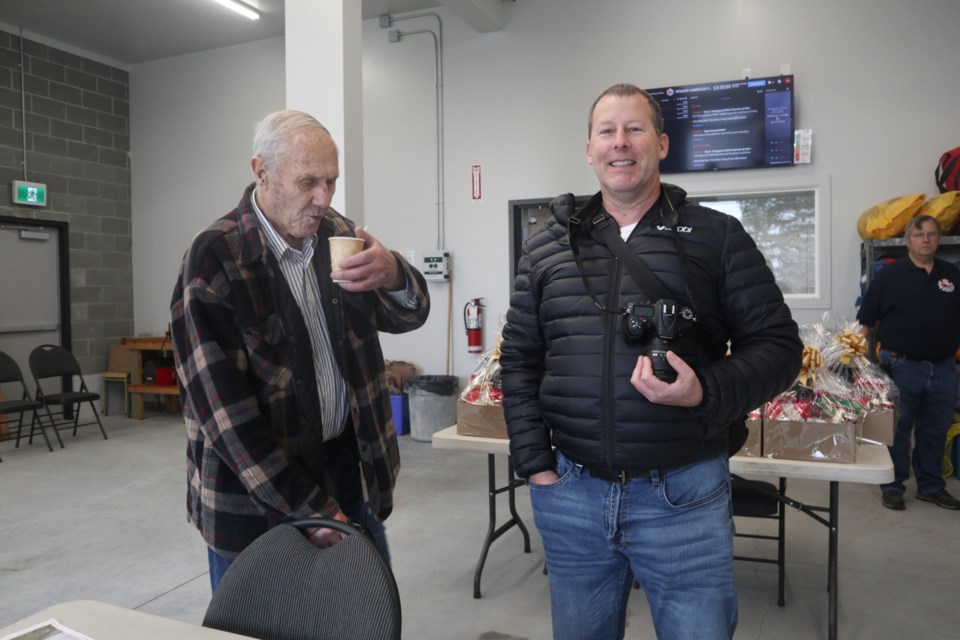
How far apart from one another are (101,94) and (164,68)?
0.75m

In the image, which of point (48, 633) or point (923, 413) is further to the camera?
point (923, 413)

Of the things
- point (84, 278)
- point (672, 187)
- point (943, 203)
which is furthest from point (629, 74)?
point (84, 278)

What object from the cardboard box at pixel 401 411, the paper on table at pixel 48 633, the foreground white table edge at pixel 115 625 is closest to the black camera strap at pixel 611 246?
the foreground white table edge at pixel 115 625

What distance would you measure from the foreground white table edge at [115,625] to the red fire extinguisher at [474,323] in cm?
521

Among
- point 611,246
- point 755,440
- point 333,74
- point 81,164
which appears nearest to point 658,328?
point 611,246

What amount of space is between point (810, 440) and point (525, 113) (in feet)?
14.6

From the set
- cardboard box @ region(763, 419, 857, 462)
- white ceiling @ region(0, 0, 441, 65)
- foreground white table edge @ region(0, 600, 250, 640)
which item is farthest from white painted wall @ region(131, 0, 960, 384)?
foreground white table edge @ region(0, 600, 250, 640)

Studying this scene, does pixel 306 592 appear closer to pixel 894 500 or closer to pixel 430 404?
pixel 894 500

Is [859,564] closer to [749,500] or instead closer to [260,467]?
[749,500]

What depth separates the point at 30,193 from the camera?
6.98 meters

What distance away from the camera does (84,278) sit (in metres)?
7.62

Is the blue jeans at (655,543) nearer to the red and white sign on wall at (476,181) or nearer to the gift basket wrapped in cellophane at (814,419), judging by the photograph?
the gift basket wrapped in cellophane at (814,419)

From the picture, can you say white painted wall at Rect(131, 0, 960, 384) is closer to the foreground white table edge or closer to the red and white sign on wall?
the red and white sign on wall

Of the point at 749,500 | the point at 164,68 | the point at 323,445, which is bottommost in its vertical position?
the point at 749,500
